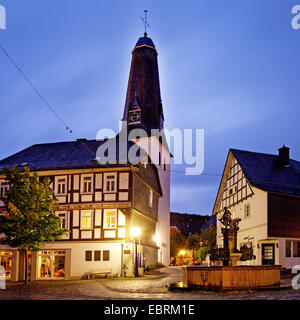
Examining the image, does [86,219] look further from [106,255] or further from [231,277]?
[231,277]

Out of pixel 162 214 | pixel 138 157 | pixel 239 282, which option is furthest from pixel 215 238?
pixel 239 282

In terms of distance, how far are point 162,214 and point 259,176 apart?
15442mm

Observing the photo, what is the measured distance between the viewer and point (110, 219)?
111ft

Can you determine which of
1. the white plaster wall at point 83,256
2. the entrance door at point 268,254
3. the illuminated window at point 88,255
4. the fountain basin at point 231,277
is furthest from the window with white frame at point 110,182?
the fountain basin at point 231,277

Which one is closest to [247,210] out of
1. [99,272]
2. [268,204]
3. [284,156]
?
[268,204]

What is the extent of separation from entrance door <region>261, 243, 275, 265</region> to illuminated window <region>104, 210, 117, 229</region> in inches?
455

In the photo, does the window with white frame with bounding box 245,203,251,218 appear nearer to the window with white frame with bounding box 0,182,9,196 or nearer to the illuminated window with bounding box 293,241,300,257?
the illuminated window with bounding box 293,241,300,257

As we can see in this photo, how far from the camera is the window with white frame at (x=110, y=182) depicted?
3422 cm

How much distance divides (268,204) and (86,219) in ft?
44.0

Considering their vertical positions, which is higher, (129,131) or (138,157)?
(129,131)

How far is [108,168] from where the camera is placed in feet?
112

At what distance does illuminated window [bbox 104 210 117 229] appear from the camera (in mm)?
33594
